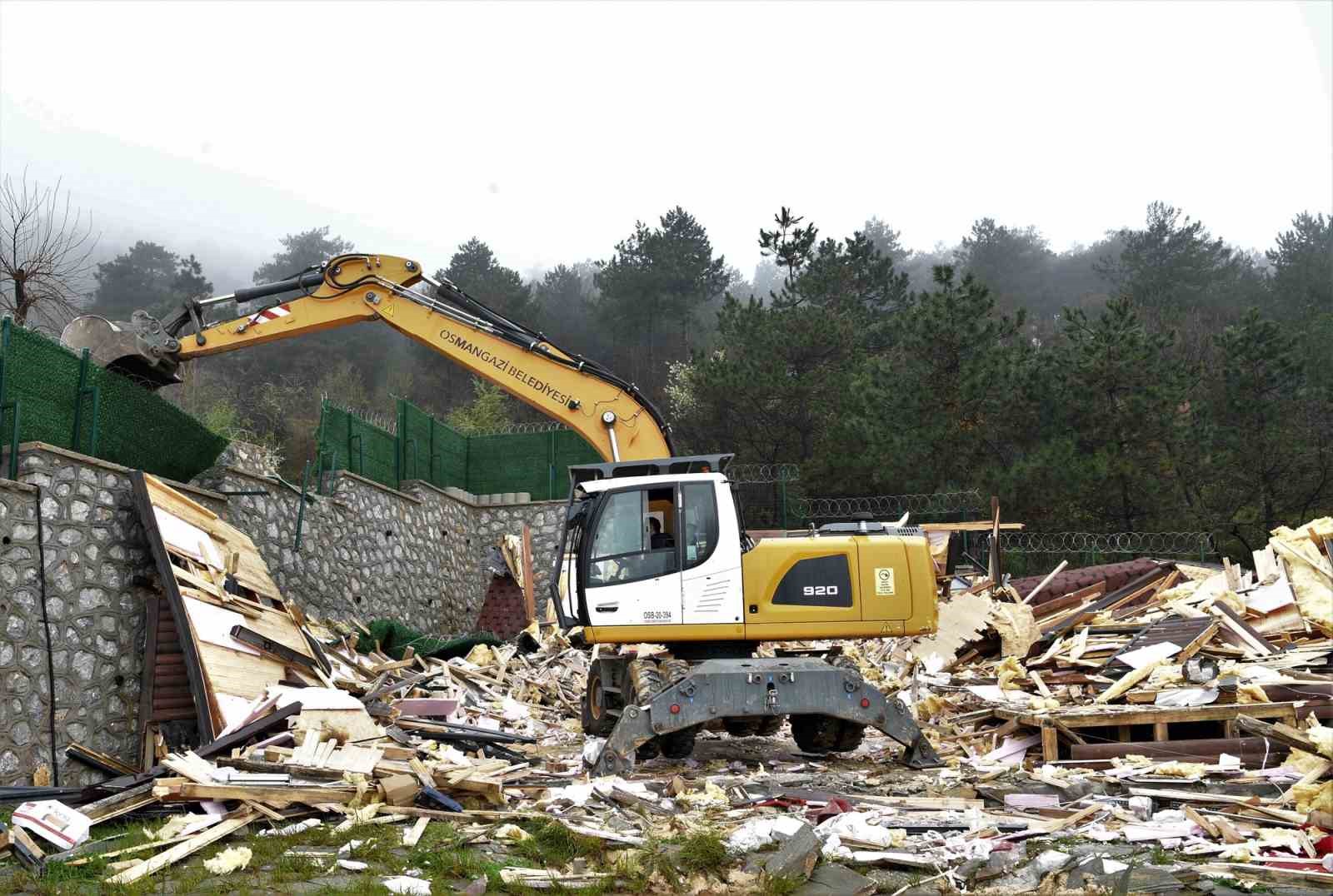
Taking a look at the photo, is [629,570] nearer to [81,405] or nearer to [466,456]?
[81,405]

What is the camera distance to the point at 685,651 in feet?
→ 37.1

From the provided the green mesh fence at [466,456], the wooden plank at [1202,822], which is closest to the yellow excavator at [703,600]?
the wooden plank at [1202,822]

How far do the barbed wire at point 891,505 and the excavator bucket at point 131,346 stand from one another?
15.3 metres

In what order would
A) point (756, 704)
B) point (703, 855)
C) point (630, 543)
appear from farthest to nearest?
point (630, 543), point (756, 704), point (703, 855)

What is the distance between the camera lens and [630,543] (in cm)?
1091

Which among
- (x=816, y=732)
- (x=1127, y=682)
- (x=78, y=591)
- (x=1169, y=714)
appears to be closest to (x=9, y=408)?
(x=78, y=591)

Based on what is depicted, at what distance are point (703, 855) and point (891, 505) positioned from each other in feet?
70.5

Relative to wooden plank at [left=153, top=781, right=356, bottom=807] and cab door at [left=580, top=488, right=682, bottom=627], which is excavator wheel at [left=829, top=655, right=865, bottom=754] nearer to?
cab door at [left=580, top=488, right=682, bottom=627]

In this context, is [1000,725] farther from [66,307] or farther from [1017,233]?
[1017,233]

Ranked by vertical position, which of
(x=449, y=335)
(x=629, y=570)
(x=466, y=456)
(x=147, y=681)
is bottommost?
(x=147, y=681)

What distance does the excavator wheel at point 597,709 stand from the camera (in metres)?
11.9

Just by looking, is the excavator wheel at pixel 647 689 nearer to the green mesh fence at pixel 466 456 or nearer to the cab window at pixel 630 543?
the cab window at pixel 630 543

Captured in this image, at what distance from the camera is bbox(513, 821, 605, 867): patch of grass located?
660 centimetres

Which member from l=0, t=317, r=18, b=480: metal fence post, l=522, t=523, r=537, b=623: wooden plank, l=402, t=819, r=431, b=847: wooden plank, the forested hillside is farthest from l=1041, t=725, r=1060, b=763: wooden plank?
the forested hillside
